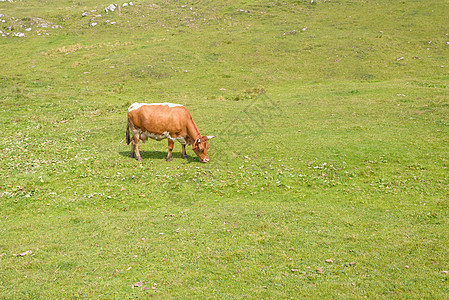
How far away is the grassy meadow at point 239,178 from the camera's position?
324 inches

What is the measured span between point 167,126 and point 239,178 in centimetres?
420

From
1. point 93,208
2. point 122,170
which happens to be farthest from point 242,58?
point 93,208

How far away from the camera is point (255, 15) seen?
50781 millimetres

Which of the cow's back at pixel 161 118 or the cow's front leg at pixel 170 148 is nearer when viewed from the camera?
the cow's back at pixel 161 118

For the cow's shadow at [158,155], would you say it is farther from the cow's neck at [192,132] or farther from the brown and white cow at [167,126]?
the cow's neck at [192,132]

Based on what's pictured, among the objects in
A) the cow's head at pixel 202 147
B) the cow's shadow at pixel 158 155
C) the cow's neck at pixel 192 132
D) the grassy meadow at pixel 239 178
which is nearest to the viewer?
the grassy meadow at pixel 239 178

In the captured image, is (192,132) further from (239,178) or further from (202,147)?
(239,178)

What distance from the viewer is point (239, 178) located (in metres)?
14.2

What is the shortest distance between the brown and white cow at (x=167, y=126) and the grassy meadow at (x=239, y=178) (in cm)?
96

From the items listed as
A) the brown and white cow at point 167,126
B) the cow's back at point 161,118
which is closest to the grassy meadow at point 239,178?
the brown and white cow at point 167,126

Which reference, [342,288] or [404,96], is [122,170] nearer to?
[342,288]

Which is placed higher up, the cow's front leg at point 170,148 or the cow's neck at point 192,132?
the cow's neck at point 192,132

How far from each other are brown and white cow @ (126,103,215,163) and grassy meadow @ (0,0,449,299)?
0.96 meters

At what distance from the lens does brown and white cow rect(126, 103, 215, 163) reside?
52.2 ft
